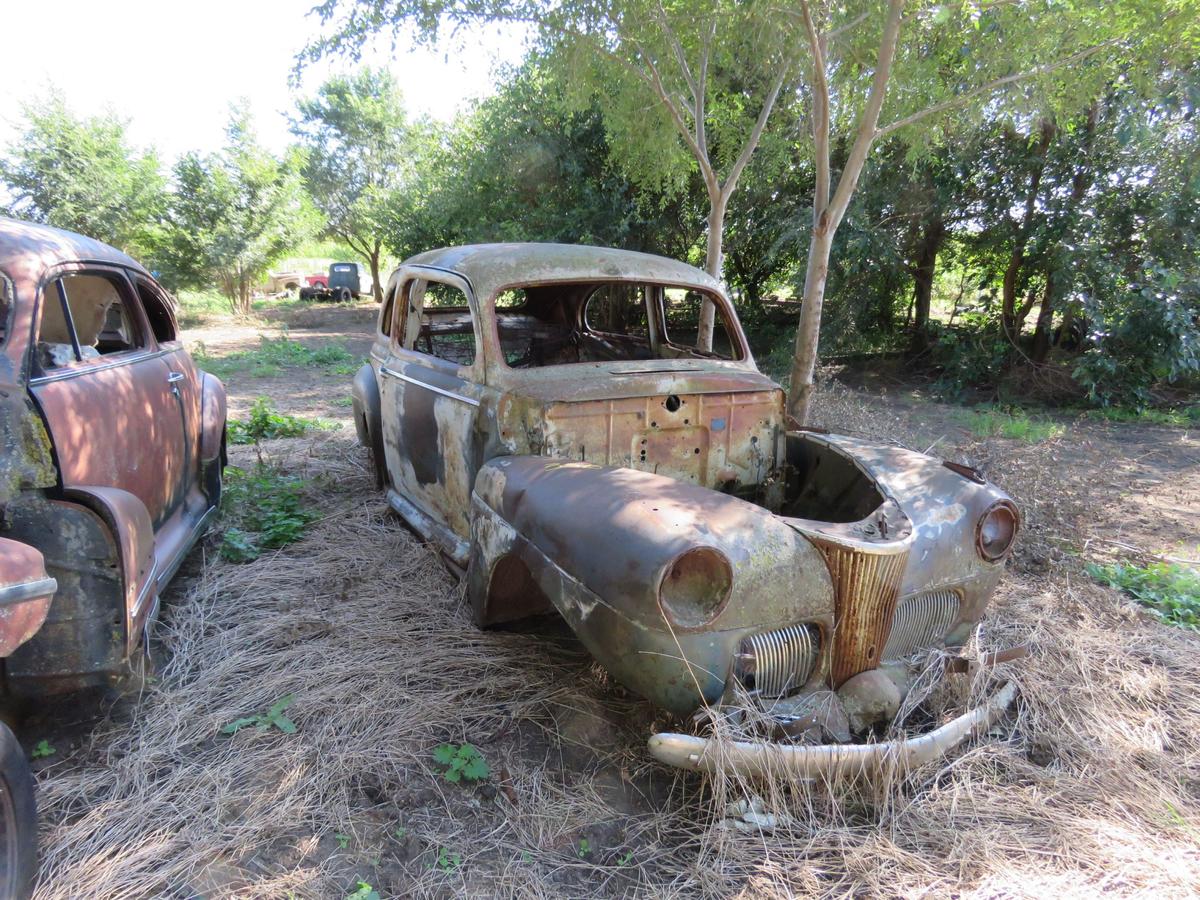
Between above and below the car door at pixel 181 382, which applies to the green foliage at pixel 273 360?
below

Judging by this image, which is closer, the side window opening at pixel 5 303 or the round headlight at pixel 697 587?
the round headlight at pixel 697 587

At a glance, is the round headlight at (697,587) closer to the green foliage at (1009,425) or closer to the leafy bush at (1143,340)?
the green foliage at (1009,425)

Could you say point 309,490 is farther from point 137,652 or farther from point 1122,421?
point 1122,421

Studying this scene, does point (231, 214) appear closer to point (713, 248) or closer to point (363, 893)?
point (713, 248)

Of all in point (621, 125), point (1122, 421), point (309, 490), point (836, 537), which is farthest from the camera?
point (1122, 421)

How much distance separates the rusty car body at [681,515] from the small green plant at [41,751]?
1.52m

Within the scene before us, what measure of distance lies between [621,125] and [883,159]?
419 cm

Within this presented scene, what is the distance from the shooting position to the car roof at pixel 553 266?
11.6ft

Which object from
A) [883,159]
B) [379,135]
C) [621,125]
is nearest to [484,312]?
[621,125]

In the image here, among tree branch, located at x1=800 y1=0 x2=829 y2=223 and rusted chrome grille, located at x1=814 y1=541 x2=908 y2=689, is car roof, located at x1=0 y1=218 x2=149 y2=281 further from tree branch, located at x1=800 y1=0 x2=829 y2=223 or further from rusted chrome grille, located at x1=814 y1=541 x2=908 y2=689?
tree branch, located at x1=800 y1=0 x2=829 y2=223

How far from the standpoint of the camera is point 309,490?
503cm

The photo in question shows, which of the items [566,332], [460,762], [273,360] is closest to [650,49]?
[566,332]

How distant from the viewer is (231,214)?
55.7ft

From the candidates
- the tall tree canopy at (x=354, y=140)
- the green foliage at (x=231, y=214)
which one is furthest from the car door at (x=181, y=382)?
the tall tree canopy at (x=354, y=140)
